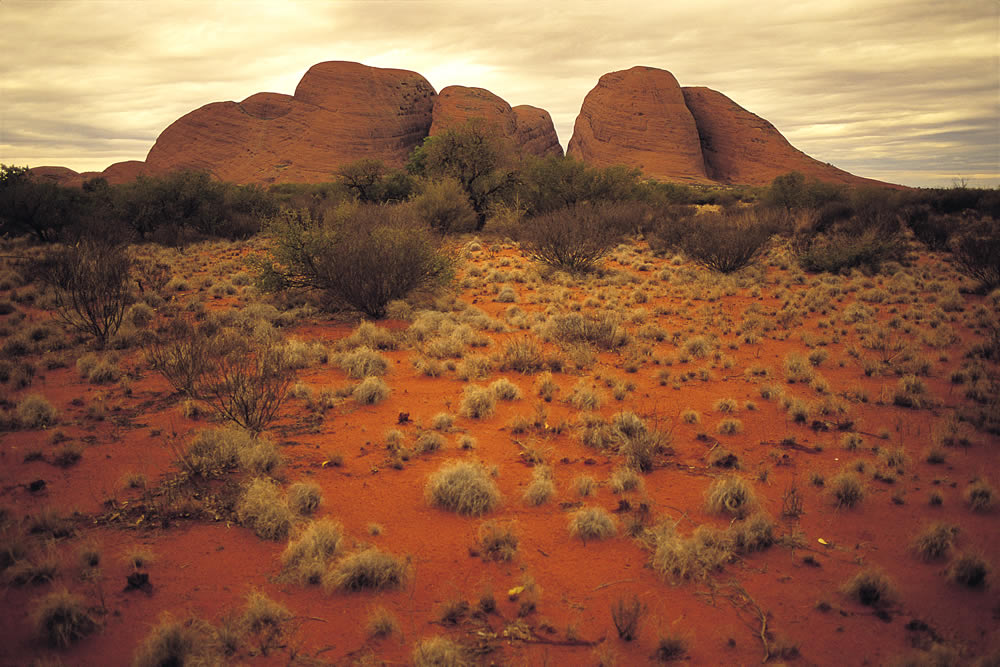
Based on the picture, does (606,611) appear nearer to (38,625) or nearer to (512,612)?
(512,612)

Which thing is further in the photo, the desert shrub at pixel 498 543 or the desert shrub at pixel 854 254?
the desert shrub at pixel 854 254

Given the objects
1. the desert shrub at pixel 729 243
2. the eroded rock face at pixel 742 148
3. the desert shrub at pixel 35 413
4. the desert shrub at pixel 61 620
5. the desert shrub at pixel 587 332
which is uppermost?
the eroded rock face at pixel 742 148

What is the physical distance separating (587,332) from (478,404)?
3.88 m

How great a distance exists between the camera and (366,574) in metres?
3.51

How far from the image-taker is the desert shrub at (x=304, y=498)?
434cm

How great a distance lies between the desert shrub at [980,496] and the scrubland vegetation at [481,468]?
22 millimetres

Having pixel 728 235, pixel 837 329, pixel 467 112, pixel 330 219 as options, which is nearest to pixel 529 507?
pixel 837 329

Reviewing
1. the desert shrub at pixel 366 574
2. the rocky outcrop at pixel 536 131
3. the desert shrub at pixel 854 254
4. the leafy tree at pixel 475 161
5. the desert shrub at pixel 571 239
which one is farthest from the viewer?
the rocky outcrop at pixel 536 131

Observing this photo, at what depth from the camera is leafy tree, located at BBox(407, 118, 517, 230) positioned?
25.9m

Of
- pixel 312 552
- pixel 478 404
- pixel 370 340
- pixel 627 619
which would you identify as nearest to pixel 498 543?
pixel 627 619

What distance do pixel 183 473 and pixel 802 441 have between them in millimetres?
6406

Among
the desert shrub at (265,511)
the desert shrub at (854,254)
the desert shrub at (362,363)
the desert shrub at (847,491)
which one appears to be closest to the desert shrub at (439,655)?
the desert shrub at (265,511)

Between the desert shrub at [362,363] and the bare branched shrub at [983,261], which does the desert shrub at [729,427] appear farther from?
the bare branched shrub at [983,261]

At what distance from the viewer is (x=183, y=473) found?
187 inches
